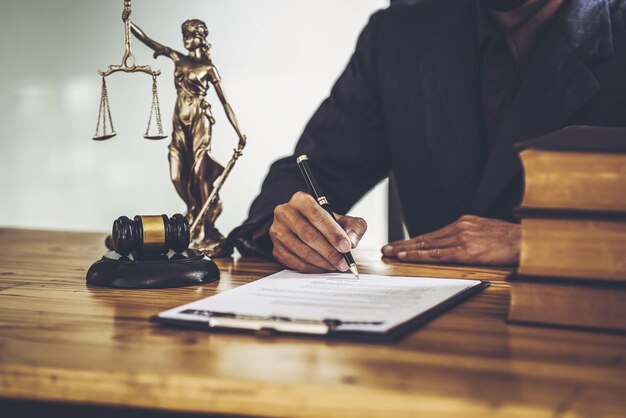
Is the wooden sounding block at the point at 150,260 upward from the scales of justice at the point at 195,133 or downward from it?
downward

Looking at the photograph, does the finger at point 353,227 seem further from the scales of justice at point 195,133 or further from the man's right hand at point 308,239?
the scales of justice at point 195,133

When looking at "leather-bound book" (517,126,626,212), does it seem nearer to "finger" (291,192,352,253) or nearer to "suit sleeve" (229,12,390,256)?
"finger" (291,192,352,253)

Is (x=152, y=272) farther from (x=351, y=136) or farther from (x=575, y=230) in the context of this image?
(x=351, y=136)

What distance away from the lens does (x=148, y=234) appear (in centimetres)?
104

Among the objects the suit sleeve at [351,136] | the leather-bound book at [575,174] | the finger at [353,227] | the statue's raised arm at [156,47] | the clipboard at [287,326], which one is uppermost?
the statue's raised arm at [156,47]

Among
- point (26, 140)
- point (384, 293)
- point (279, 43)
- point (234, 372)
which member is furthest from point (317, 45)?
point (234, 372)

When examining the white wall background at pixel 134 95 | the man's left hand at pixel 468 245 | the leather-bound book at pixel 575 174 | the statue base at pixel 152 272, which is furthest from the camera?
the white wall background at pixel 134 95

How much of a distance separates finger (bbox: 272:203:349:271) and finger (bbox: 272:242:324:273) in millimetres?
23

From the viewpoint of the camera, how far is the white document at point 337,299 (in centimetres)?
75

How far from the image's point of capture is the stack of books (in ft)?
2.28

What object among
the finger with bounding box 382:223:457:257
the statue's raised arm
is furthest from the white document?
the statue's raised arm

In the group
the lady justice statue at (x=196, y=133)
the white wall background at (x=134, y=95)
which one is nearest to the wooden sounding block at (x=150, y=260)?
the lady justice statue at (x=196, y=133)

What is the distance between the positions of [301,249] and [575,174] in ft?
1.71

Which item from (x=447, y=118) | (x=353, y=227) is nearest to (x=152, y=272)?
(x=353, y=227)
